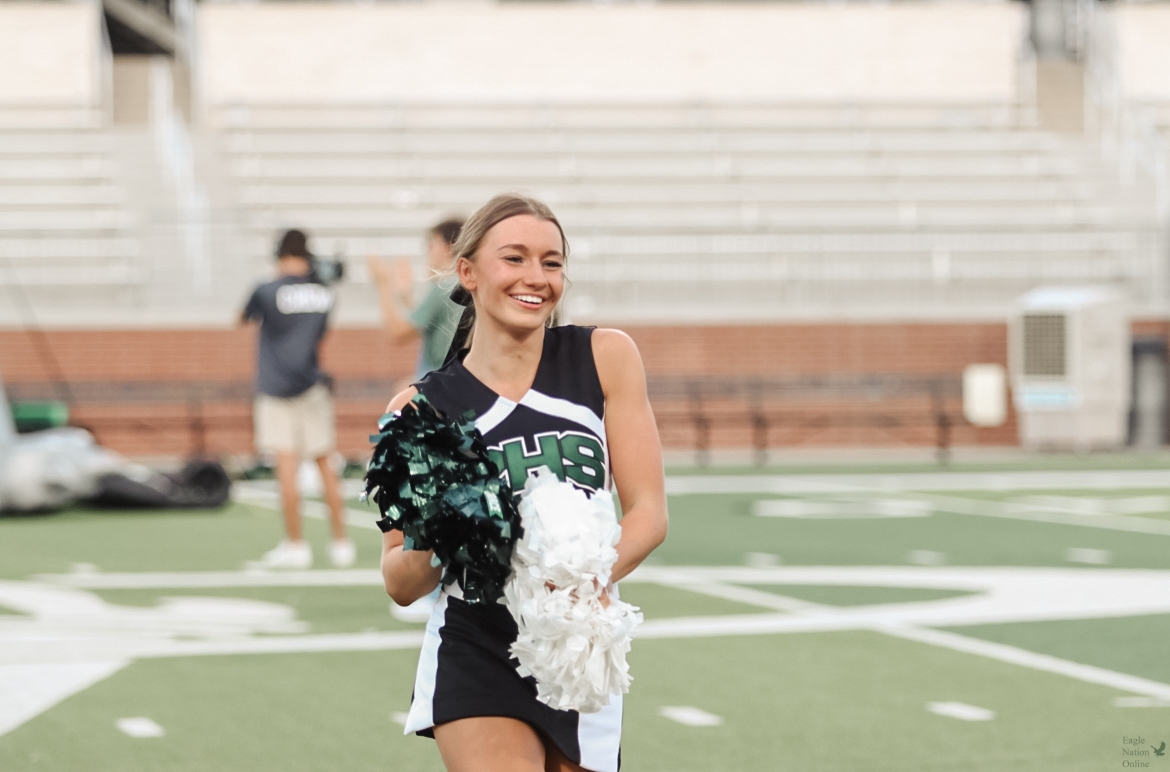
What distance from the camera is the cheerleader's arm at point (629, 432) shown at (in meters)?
3.53

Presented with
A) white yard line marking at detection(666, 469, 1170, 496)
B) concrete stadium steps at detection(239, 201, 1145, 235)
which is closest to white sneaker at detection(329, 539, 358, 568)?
white yard line marking at detection(666, 469, 1170, 496)

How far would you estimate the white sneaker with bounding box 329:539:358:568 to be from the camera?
37.8ft

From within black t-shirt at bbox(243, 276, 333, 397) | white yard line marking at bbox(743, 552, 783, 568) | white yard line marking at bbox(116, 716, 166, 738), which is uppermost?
black t-shirt at bbox(243, 276, 333, 397)

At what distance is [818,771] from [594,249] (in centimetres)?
2066

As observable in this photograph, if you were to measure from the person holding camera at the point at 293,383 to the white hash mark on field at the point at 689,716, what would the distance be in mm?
5101

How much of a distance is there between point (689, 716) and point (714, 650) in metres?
1.55

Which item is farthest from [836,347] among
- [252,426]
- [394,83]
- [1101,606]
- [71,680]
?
[71,680]

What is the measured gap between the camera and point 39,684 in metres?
7.20

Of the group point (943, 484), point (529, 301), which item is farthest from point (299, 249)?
point (943, 484)

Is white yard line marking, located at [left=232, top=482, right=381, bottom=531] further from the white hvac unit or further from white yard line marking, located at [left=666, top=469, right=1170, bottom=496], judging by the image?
the white hvac unit

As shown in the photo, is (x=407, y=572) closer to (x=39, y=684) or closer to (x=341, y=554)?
(x=39, y=684)

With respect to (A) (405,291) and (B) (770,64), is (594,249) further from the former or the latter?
(A) (405,291)

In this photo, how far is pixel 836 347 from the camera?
25156 millimetres

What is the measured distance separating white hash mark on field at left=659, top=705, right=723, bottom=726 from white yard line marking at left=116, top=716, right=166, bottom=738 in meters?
1.81
